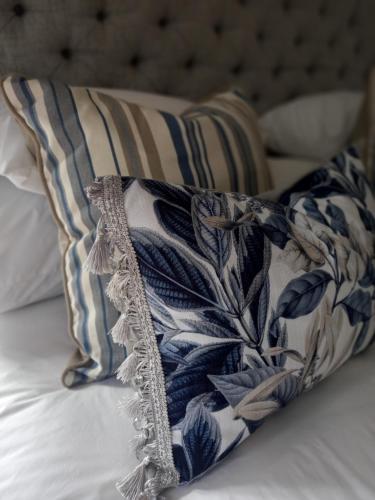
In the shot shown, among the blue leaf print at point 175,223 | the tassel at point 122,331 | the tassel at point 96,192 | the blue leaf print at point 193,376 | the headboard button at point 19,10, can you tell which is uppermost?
the headboard button at point 19,10

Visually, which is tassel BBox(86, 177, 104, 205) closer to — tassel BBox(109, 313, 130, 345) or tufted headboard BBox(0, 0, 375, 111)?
tassel BBox(109, 313, 130, 345)

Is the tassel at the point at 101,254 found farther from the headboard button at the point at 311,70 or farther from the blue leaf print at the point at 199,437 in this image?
the headboard button at the point at 311,70

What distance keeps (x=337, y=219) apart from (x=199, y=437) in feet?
1.08

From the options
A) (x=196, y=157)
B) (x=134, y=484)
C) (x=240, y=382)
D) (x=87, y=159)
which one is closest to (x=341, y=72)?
(x=196, y=157)

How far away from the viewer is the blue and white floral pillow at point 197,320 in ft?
1.46

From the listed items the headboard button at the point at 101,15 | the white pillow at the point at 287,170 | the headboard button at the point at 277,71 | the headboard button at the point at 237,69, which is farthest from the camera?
the headboard button at the point at 277,71

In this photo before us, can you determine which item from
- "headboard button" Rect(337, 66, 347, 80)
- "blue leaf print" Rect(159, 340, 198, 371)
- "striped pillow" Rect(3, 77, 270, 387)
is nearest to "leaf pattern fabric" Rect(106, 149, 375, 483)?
"blue leaf print" Rect(159, 340, 198, 371)

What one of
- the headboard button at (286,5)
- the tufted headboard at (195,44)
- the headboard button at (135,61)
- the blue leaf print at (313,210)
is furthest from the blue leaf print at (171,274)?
the headboard button at (286,5)

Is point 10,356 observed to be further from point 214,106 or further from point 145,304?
point 214,106

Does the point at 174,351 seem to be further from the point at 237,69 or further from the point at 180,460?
the point at 237,69

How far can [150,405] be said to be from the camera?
0.45 metres

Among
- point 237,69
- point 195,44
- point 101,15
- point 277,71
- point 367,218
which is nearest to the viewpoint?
point 367,218

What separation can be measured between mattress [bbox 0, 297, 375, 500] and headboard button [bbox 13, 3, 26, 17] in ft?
1.56

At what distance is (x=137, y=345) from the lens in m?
0.45
